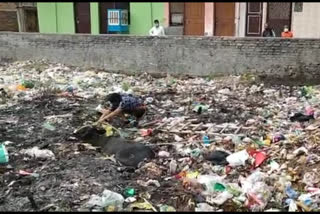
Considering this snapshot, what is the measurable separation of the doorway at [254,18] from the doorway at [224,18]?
50 cm

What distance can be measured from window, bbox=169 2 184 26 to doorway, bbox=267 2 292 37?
2.93m

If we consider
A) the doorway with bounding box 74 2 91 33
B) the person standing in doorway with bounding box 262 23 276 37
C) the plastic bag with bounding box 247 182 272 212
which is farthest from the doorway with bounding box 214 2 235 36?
the plastic bag with bounding box 247 182 272 212

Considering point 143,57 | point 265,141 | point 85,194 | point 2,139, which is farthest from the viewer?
point 143,57

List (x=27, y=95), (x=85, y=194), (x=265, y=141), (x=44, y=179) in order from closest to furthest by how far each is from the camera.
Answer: (x=85, y=194) < (x=44, y=179) < (x=265, y=141) < (x=27, y=95)

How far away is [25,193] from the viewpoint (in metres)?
4.88

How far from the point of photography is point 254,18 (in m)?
15.5

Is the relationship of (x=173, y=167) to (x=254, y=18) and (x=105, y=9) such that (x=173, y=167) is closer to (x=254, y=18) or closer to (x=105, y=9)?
(x=254, y=18)

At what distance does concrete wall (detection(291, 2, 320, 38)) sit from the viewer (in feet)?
46.8

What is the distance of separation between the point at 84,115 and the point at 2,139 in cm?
161

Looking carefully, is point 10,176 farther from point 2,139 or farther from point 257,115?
point 257,115

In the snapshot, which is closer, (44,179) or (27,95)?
(44,179)

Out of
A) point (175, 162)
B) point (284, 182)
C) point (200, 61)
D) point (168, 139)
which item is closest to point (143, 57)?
point (200, 61)

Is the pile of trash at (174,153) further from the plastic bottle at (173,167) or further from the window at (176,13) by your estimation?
the window at (176,13)

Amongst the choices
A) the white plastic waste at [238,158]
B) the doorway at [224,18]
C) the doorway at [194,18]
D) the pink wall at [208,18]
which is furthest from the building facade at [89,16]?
the white plastic waste at [238,158]
